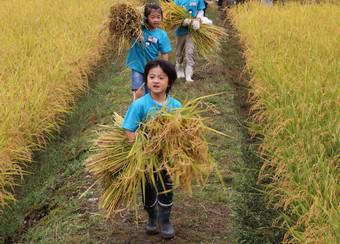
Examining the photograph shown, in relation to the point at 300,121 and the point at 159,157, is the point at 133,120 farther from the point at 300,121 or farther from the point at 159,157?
the point at 300,121

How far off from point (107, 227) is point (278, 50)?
3.12 m

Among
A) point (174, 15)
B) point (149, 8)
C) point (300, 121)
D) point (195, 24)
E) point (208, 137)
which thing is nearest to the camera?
point (300, 121)

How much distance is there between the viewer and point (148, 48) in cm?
427

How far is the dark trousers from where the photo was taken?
281cm

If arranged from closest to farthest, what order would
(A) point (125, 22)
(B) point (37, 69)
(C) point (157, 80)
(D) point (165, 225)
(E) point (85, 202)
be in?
1. (C) point (157, 80)
2. (D) point (165, 225)
3. (E) point (85, 202)
4. (A) point (125, 22)
5. (B) point (37, 69)

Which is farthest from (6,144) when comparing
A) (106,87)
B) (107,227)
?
(106,87)

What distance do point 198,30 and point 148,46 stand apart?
1683 mm

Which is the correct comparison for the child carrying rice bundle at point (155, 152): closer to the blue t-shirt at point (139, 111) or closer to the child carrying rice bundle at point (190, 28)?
the blue t-shirt at point (139, 111)

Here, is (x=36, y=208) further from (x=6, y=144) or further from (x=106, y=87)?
(x=106, y=87)

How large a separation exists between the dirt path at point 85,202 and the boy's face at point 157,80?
2.70 feet

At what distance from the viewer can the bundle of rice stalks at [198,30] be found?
228 inches

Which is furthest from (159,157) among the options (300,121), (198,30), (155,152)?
(198,30)

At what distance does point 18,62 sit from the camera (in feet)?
17.1

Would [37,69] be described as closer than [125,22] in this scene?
No
